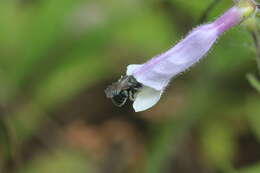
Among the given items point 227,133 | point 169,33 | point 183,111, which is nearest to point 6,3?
point 169,33

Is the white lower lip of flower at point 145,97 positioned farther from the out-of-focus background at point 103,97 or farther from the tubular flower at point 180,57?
the out-of-focus background at point 103,97

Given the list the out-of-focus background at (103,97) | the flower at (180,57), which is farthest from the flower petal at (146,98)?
the out-of-focus background at (103,97)

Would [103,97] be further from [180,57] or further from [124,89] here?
[180,57]

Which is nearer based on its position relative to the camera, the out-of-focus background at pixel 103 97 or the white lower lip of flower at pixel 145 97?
Result: the white lower lip of flower at pixel 145 97

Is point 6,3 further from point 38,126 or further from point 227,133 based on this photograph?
point 227,133

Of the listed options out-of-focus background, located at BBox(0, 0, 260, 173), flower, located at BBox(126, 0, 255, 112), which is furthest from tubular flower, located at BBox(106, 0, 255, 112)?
out-of-focus background, located at BBox(0, 0, 260, 173)

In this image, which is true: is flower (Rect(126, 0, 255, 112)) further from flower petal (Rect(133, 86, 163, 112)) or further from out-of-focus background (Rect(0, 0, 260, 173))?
out-of-focus background (Rect(0, 0, 260, 173))

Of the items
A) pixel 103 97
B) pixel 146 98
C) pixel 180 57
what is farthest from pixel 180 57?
pixel 103 97
